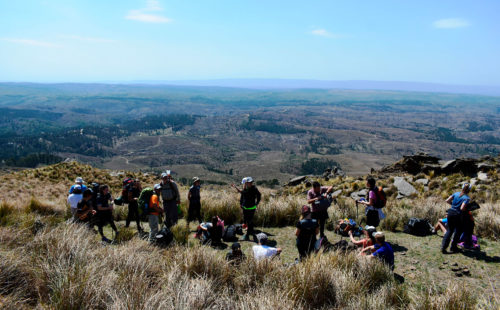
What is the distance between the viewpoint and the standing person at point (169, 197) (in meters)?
7.82

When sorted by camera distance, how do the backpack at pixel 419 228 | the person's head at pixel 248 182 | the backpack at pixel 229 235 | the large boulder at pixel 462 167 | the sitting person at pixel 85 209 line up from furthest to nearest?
the large boulder at pixel 462 167
the backpack at pixel 419 228
the backpack at pixel 229 235
the person's head at pixel 248 182
the sitting person at pixel 85 209

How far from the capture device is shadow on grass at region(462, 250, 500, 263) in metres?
6.01

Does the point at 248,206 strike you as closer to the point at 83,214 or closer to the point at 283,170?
the point at 83,214

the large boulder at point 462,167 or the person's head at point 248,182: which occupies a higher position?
the person's head at point 248,182

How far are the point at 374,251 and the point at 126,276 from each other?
4.34 m

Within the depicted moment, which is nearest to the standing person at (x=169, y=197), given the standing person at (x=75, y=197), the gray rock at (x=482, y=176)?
the standing person at (x=75, y=197)

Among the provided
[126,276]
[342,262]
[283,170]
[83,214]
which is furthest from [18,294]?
[283,170]

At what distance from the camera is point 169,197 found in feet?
25.9

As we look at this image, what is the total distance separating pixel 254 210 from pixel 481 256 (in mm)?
5138

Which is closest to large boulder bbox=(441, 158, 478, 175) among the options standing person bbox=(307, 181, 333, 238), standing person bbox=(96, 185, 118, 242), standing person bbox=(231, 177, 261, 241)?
standing person bbox=(307, 181, 333, 238)

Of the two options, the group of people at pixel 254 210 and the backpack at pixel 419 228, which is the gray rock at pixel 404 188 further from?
the group of people at pixel 254 210

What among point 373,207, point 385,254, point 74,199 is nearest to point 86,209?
point 74,199

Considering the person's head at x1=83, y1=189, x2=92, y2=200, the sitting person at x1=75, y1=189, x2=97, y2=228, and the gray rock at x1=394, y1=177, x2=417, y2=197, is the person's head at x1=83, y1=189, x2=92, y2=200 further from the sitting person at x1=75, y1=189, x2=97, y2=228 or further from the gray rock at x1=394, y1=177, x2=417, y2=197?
the gray rock at x1=394, y1=177, x2=417, y2=197

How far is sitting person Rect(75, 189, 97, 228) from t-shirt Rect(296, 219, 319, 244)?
515 cm
